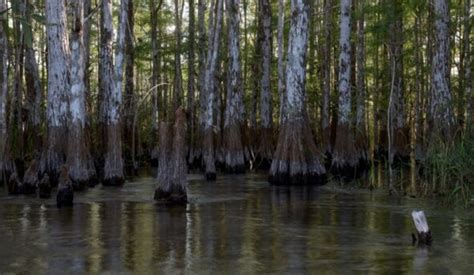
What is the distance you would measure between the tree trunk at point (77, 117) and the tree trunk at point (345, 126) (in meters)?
5.80

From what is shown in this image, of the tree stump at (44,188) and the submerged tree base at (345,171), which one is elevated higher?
the submerged tree base at (345,171)

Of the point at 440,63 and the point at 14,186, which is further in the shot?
the point at 440,63

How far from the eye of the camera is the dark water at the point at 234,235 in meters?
6.36

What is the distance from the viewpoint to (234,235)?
805 centimetres

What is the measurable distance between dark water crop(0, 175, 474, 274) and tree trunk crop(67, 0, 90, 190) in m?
0.90

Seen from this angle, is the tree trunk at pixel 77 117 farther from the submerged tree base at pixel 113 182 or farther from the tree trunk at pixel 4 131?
the tree trunk at pixel 4 131

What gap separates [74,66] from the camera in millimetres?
13234

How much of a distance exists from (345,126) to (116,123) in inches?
210

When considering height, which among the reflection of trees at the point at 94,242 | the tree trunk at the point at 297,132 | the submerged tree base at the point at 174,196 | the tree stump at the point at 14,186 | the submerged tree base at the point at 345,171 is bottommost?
the reflection of trees at the point at 94,242

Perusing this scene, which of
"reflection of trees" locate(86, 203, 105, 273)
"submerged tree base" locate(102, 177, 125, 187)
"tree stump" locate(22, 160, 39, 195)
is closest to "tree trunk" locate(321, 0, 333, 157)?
"submerged tree base" locate(102, 177, 125, 187)

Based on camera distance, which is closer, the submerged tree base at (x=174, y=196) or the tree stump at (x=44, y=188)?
the submerged tree base at (x=174, y=196)

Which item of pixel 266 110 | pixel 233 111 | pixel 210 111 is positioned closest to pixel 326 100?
pixel 266 110

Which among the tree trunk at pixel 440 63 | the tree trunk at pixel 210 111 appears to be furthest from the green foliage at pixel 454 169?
the tree trunk at pixel 210 111

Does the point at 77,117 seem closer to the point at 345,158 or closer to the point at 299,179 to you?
the point at 299,179
